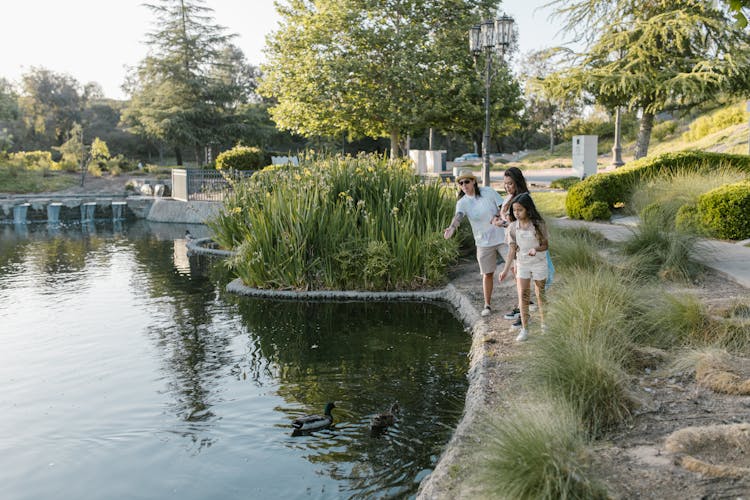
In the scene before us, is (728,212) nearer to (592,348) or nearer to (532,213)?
(532,213)

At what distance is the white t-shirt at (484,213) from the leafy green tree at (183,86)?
36.4 m

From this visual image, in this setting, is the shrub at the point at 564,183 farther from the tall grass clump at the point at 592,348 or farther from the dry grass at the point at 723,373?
the dry grass at the point at 723,373

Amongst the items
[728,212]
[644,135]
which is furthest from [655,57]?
A: [728,212]

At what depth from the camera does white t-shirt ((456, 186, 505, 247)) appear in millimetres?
7086

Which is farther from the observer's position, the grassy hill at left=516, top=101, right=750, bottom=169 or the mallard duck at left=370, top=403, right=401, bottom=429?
the grassy hill at left=516, top=101, right=750, bottom=169

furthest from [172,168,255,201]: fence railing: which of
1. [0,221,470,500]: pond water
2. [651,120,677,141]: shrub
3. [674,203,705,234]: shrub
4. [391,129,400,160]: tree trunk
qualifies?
[651,120,677,141]: shrub

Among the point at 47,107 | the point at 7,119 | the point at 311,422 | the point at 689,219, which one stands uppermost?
the point at 47,107

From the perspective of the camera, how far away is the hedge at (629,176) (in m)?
13.5

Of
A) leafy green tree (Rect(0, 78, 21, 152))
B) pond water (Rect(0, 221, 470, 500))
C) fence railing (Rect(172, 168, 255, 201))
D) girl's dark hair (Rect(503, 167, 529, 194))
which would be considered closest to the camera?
pond water (Rect(0, 221, 470, 500))

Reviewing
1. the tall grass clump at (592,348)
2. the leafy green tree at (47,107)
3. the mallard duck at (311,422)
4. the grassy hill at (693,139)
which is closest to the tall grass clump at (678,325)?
the tall grass clump at (592,348)

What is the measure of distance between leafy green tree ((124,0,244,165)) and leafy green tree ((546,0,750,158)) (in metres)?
26.5

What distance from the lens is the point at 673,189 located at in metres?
11.6

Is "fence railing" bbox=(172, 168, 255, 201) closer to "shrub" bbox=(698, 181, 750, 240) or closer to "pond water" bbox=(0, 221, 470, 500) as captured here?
"pond water" bbox=(0, 221, 470, 500)

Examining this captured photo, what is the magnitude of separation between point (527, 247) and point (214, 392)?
10.9 ft
